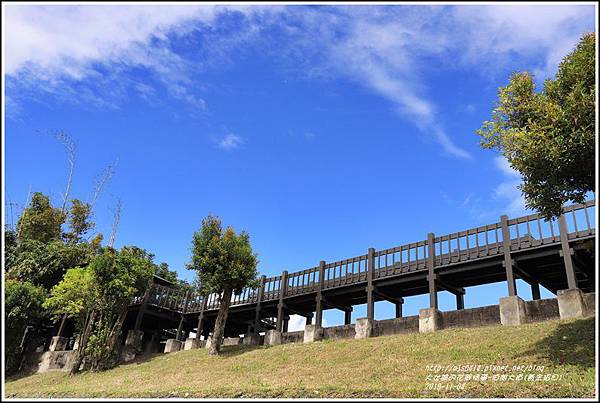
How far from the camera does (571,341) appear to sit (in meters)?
13.5

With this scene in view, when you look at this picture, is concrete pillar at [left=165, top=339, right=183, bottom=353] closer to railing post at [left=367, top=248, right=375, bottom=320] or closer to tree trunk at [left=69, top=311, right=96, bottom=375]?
tree trunk at [left=69, top=311, right=96, bottom=375]

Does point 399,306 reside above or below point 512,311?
above

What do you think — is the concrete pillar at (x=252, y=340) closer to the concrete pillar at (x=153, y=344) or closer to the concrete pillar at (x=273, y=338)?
the concrete pillar at (x=273, y=338)

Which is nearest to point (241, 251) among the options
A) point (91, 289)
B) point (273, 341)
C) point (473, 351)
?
point (273, 341)

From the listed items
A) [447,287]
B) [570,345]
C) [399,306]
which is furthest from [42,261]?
[570,345]

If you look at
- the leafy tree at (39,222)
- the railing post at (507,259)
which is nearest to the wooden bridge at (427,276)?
the railing post at (507,259)

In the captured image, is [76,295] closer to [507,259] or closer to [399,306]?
[399,306]

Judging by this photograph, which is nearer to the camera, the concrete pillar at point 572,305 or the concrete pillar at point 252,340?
the concrete pillar at point 572,305

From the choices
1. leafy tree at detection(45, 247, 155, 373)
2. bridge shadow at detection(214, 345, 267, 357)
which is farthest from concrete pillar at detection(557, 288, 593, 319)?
leafy tree at detection(45, 247, 155, 373)

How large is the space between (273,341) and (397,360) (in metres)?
12.2

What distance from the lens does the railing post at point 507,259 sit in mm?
20125

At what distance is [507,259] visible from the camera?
2097 cm

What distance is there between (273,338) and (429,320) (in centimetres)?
1011

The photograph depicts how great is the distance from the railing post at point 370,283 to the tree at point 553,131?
1344cm
